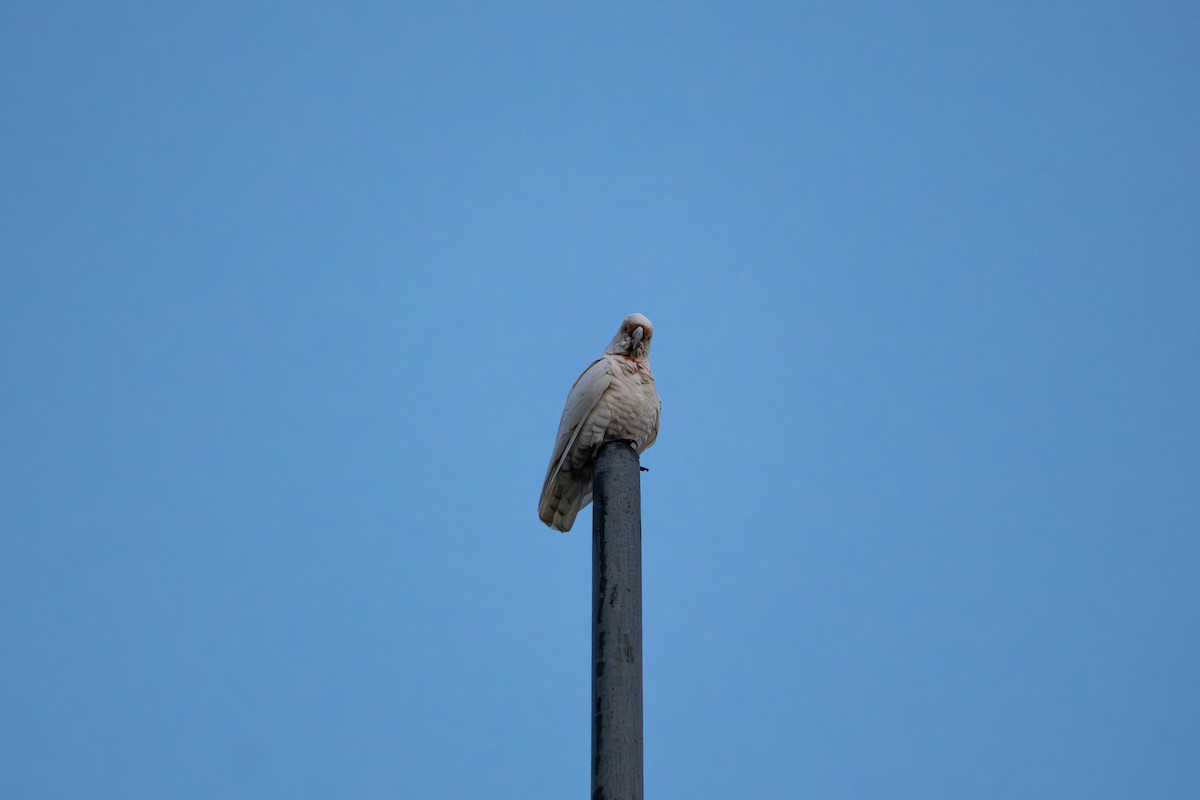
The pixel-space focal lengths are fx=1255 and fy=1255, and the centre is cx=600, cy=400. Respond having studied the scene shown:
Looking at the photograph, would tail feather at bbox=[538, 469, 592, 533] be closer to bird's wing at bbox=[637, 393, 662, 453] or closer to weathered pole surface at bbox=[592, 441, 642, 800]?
bird's wing at bbox=[637, 393, 662, 453]

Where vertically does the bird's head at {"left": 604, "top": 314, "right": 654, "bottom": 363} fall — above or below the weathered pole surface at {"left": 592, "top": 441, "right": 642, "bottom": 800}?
above

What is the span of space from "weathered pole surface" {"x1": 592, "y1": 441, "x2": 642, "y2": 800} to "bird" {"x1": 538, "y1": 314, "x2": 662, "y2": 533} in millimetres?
1486

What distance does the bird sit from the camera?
9.33 m

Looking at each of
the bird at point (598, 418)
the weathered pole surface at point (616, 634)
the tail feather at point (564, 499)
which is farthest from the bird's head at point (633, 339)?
the weathered pole surface at point (616, 634)

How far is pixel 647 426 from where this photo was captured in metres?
9.60

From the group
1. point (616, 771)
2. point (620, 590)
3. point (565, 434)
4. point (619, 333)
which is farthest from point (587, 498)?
point (616, 771)

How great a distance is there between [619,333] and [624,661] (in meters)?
4.02

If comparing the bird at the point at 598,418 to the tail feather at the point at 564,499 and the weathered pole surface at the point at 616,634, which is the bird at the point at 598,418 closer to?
the tail feather at the point at 564,499

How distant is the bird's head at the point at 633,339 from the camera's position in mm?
10117

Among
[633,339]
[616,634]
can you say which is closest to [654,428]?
[633,339]

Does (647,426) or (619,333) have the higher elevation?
(619,333)

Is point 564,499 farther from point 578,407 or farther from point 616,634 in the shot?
point 616,634

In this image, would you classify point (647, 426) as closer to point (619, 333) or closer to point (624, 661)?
point (619, 333)

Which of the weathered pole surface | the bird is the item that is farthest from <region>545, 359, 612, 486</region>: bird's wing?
the weathered pole surface
